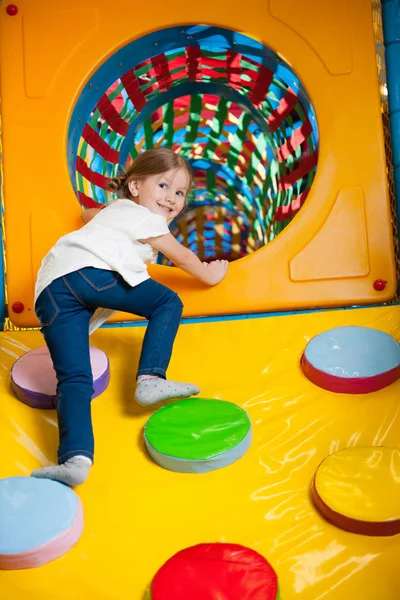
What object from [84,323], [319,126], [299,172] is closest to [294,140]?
[299,172]

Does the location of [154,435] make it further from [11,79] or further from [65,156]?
[11,79]

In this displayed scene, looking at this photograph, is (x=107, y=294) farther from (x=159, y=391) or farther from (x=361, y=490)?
(x=361, y=490)

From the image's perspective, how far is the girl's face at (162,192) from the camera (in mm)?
1825

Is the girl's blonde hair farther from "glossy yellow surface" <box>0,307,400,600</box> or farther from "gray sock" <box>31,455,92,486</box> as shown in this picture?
"gray sock" <box>31,455,92,486</box>

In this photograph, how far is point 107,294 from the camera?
1.61 meters

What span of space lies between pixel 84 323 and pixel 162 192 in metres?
0.45

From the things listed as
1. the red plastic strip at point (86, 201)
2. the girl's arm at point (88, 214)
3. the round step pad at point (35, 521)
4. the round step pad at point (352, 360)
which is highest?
the red plastic strip at point (86, 201)

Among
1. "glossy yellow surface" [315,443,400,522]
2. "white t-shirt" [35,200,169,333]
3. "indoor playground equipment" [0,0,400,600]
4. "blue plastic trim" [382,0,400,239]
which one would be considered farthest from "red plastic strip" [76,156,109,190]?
"glossy yellow surface" [315,443,400,522]

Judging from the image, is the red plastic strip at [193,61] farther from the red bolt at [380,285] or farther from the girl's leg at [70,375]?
the girl's leg at [70,375]

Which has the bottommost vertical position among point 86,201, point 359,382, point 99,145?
point 359,382

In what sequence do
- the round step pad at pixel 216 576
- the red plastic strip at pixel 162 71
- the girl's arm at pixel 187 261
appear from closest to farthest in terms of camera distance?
the round step pad at pixel 216 576 < the girl's arm at pixel 187 261 < the red plastic strip at pixel 162 71

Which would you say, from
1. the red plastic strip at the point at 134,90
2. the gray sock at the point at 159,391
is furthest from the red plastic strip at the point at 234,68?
the gray sock at the point at 159,391

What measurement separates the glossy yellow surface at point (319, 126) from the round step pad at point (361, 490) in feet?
2.50

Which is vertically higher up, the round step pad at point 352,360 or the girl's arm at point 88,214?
the girl's arm at point 88,214
